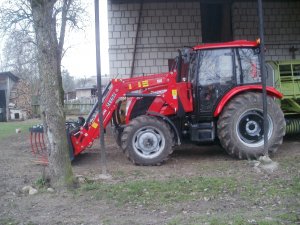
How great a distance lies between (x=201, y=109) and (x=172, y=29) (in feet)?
19.7

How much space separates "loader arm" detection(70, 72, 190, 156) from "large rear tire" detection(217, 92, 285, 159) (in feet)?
3.88

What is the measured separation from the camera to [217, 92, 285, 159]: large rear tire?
943cm

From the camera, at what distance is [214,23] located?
54.2 ft

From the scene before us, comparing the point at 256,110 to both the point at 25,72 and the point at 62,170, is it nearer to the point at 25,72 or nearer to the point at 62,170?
Answer: the point at 62,170

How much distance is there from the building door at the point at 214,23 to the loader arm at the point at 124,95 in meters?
6.54

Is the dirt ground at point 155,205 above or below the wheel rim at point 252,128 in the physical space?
below

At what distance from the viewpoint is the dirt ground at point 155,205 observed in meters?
5.90

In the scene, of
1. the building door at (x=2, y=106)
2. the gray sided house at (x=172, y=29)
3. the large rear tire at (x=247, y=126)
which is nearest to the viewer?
the large rear tire at (x=247, y=126)

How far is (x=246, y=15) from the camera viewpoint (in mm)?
15430

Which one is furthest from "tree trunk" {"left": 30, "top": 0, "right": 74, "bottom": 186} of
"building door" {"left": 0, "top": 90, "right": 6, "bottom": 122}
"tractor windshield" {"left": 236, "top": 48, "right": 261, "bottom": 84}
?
"building door" {"left": 0, "top": 90, "right": 6, "bottom": 122}

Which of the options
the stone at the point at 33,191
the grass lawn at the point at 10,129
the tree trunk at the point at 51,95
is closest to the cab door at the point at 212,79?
the tree trunk at the point at 51,95

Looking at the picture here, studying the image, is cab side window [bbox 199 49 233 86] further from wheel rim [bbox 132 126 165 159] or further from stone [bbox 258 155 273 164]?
stone [bbox 258 155 273 164]

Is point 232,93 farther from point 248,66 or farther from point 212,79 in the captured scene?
point 248,66

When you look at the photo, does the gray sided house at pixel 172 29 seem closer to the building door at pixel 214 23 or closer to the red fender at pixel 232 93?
the building door at pixel 214 23
